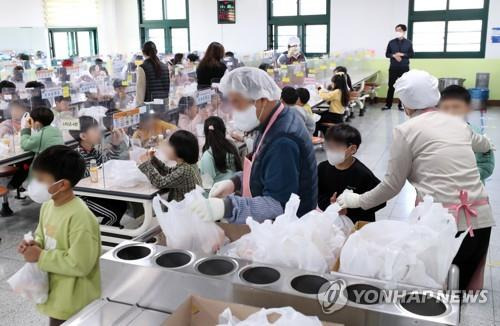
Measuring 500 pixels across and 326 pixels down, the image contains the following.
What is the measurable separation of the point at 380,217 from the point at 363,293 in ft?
11.2

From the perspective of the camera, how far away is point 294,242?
1562 millimetres

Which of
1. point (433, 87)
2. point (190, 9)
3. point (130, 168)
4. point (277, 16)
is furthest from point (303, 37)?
point (433, 87)

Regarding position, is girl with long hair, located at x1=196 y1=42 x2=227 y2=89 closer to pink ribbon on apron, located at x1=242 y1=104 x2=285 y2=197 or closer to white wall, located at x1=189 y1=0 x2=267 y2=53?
pink ribbon on apron, located at x1=242 y1=104 x2=285 y2=197

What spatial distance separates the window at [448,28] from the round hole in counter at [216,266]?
11379 mm

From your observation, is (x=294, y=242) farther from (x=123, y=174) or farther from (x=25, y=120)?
(x=25, y=120)

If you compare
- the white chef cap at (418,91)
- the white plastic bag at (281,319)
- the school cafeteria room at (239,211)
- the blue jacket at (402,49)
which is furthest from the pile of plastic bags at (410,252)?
the blue jacket at (402,49)

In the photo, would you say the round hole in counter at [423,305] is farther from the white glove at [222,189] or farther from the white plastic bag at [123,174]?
the white plastic bag at [123,174]

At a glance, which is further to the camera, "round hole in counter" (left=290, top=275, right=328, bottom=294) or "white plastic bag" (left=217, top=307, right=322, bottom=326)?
"round hole in counter" (left=290, top=275, right=328, bottom=294)

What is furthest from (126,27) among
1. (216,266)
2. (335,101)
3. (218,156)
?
(216,266)

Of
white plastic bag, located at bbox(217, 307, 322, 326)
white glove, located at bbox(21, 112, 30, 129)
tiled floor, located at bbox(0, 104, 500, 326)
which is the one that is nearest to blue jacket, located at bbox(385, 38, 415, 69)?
tiled floor, located at bbox(0, 104, 500, 326)

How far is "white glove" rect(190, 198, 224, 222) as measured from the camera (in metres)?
1.73

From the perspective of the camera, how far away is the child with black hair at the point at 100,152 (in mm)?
3695

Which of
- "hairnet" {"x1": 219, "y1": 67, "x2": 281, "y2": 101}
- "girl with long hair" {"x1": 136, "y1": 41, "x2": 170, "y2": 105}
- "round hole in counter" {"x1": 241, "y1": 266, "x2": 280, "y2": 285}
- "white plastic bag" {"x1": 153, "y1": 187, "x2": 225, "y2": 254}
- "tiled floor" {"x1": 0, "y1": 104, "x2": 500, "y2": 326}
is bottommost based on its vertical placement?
"tiled floor" {"x1": 0, "y1": 104, "x2": 500, "y2": 326}

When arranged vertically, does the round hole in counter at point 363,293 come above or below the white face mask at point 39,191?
below
